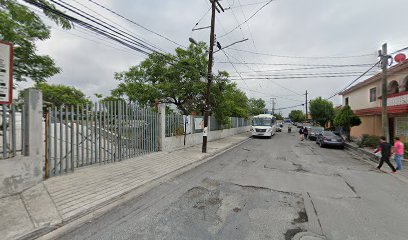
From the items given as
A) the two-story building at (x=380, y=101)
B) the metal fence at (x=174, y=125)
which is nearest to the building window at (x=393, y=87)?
the two-story building at (x=380, y=101)

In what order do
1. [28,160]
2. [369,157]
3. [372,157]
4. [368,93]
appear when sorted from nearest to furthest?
[28,160]
[372,157]
[369,157]
[368,93]

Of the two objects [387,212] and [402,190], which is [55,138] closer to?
[387,212]

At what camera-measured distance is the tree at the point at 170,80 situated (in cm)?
1788

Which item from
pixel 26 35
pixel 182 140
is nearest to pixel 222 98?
pixel 182 140

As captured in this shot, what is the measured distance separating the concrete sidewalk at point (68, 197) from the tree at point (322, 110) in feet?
105

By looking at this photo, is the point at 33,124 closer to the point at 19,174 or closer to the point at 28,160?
the point at 28,160

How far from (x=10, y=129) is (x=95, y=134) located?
2840mm

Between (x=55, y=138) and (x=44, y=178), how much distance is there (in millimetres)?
1184

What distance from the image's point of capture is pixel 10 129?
16.8 feet

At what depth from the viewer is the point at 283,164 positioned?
32.8ft

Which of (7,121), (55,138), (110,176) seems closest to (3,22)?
(7,121)

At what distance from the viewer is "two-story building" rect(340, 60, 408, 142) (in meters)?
14.4

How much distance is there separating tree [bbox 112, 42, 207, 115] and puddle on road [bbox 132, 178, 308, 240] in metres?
12.8

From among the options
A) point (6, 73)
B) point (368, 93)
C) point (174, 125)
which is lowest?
point (174, 125)
